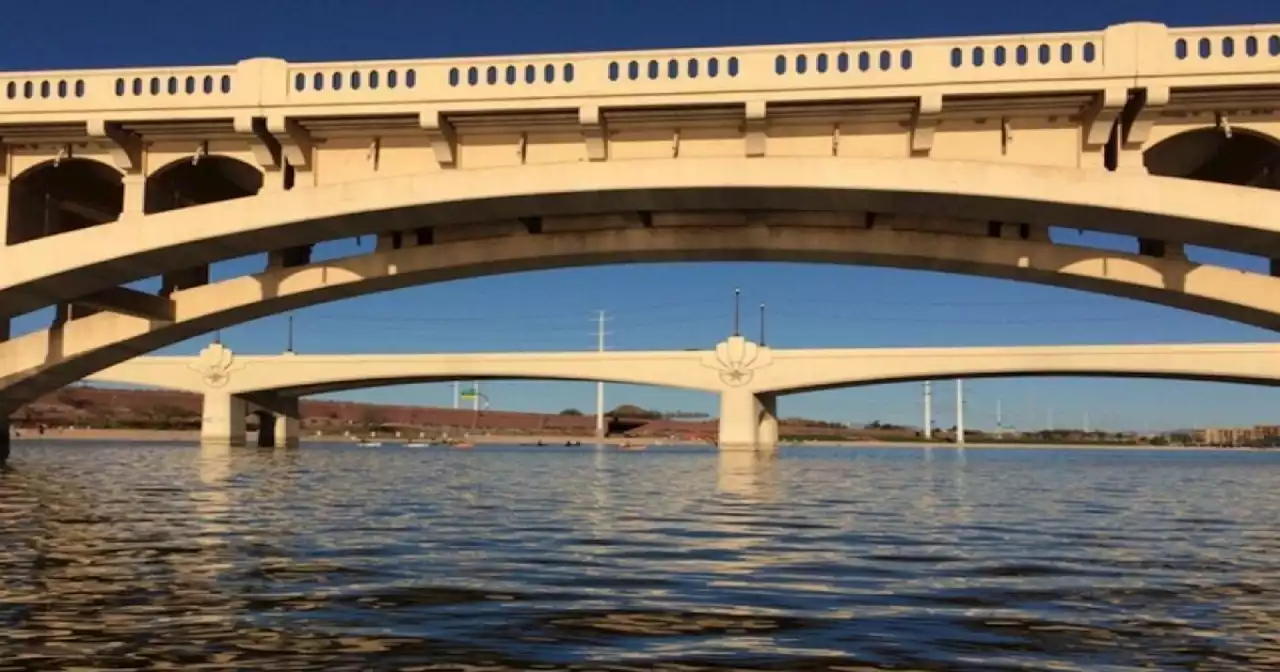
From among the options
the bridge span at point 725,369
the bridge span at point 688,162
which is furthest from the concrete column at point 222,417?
the bridge span at point 688,162

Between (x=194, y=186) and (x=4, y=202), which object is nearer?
(x=4, y=202)

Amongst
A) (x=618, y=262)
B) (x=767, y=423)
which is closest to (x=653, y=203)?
(x=618, y=262)

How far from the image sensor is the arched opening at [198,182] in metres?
27.9

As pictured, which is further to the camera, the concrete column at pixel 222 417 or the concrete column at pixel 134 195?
Answer: the concrete column at pixel 222 417

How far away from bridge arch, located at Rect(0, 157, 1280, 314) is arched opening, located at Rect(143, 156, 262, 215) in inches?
91.8

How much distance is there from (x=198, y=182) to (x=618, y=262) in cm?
1229

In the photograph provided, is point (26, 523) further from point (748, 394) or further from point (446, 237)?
point (748, 394)

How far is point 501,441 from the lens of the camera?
132 m

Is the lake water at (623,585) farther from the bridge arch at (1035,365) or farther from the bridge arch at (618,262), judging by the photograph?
the bridge arch at (1035,365)

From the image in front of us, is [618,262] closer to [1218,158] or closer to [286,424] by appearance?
[1218,158]

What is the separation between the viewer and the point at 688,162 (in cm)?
2327

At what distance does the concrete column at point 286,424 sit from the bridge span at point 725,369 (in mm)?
417

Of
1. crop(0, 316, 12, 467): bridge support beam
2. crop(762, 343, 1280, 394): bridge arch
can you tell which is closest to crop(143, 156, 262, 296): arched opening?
crop(0, 316, 12, 467): bridge support beam

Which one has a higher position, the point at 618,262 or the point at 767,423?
the point at 618,262
